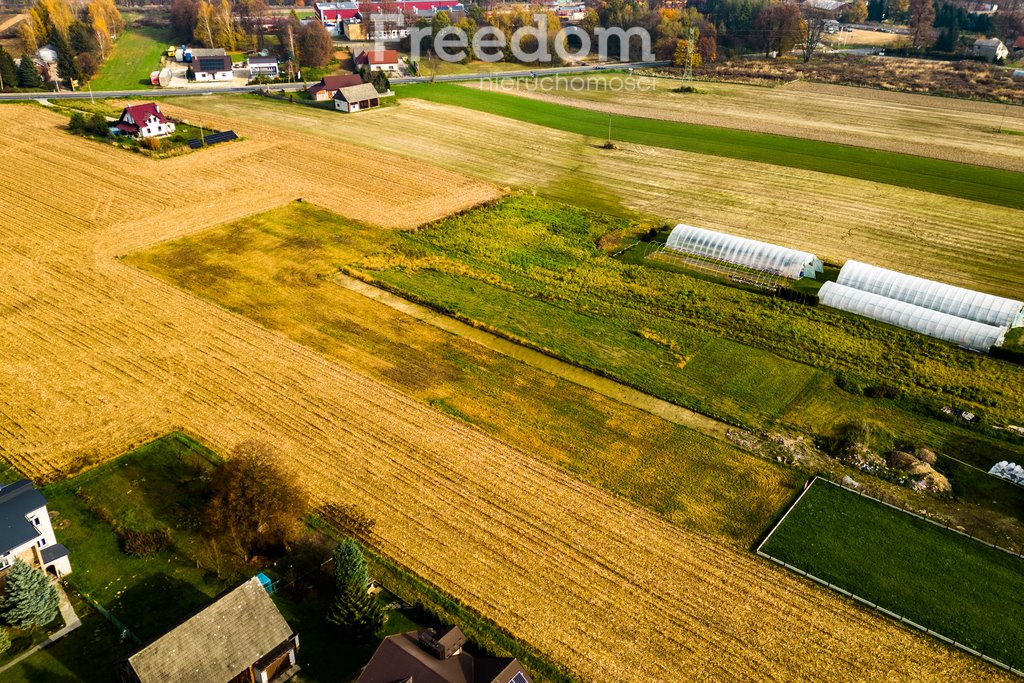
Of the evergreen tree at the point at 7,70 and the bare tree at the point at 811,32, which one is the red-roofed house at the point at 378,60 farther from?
the bare tree at the point at 811,32


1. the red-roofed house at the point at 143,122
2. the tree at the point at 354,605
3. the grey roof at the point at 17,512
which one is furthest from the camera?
the red-roofed house at the point at 143,122

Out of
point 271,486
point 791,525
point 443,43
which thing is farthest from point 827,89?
point 271,486

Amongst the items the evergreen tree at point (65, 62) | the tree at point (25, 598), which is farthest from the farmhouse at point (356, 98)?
the tree at point (25, 598)

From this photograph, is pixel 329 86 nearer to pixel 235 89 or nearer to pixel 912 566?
pixel 235 89

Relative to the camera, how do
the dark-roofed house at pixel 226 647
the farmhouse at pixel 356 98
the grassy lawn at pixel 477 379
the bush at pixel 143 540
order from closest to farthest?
1. the dark-roofed house at pixel 226 647
2. the bush at pixel 143 540
3. the grassy lawn at pixel 477 379
4. the farmhouse at pixel 356 98

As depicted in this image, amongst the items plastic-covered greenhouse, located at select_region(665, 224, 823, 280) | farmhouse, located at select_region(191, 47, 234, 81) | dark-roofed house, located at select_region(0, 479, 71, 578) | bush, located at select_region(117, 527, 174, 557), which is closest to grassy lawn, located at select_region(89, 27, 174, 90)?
farmhouse, located at select_region(191, 47, 234, 81)

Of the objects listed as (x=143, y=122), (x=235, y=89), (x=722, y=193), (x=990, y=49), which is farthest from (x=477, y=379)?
(x=990, y=49)
